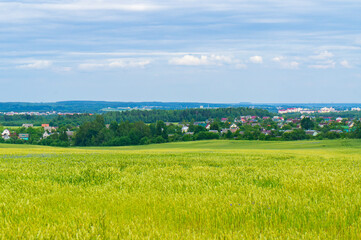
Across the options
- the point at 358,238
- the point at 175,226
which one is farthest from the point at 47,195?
Result: the point at 358,238

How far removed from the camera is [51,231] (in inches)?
184

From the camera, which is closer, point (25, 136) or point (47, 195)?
point (47, 195)

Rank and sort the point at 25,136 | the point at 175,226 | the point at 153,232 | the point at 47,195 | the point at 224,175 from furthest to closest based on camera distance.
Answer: the point at 25,136
the point at 224,175
the point at 47,195
the point at 175,226
the point at 153,232

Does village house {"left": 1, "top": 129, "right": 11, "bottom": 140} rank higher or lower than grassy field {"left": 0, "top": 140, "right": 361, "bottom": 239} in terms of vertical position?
lower

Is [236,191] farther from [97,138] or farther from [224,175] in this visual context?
[97,138]

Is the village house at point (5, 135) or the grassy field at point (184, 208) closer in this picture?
the grassy field at point (184, 208)

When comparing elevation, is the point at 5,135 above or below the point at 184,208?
below

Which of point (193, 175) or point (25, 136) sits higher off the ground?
point (193, 175)

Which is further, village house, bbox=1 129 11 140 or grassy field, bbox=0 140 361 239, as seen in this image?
village house, bbox=1 129 11 140

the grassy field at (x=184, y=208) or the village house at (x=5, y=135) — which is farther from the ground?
the grassy field at (x=184, y=208)

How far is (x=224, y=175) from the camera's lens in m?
9.22

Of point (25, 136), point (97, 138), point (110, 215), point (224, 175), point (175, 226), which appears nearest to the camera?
point (175, 226)

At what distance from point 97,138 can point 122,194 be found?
438ft

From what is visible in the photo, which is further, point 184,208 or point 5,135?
point 5,135
